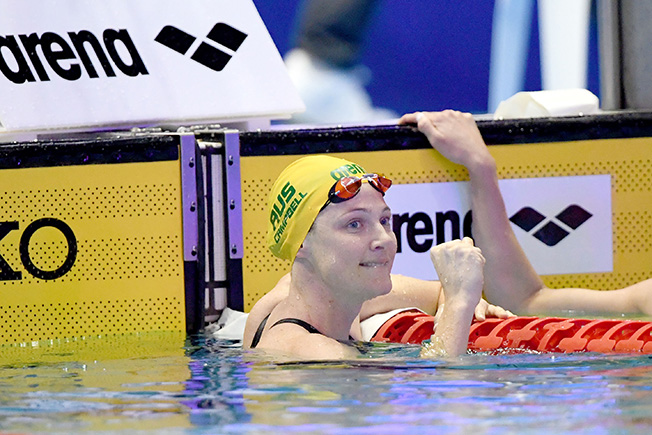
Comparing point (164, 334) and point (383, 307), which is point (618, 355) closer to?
point (383, 307)

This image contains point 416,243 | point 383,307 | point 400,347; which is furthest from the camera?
point 416,243

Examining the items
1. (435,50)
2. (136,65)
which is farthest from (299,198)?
(435,50)

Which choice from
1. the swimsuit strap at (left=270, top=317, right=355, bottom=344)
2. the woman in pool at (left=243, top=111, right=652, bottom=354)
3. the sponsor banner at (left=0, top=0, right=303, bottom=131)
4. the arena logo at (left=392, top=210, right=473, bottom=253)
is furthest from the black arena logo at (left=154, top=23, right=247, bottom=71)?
the swimsuit strap at (left=270, top=317, right=355, bottom=344)

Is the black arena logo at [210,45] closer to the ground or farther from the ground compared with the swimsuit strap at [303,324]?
farther from the ground

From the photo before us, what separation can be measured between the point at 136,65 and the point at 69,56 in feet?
0.98

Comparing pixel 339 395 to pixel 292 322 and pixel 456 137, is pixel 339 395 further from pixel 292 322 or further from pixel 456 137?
pixel 456 137

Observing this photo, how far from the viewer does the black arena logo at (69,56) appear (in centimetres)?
446

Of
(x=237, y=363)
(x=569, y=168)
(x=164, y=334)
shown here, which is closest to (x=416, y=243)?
(x=569, y=168)

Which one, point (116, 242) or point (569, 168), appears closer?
point (116, 242)

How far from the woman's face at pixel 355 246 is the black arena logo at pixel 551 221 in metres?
1.32

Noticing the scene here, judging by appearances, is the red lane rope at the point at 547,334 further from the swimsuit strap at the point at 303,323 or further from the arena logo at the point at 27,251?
the arena logo at the point at 27,251

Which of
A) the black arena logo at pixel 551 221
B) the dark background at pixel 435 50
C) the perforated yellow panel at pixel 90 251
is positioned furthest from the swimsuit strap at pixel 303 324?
the dark background at pixel 435 50

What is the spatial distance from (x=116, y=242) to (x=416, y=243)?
128cm

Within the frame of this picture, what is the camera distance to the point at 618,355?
10.1 feet
